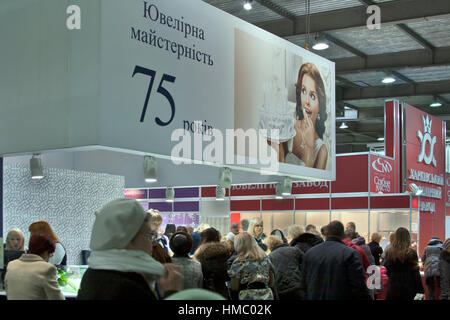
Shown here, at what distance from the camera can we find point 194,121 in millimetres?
5434

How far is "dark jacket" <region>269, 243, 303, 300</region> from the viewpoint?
5492 mm

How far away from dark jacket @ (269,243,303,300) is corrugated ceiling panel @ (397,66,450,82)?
11.1 metres

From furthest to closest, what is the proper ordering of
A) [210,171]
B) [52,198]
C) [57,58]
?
1. [210,171]
2. [52,198]
3. [57,58]

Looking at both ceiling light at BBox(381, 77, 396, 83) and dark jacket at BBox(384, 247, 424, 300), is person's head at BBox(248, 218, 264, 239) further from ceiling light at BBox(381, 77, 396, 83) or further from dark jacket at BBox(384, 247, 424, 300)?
ceiling light at BBox(381, 77, 396, 83)

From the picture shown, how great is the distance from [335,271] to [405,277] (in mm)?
1734

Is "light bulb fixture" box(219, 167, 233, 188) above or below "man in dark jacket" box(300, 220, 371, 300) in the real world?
above

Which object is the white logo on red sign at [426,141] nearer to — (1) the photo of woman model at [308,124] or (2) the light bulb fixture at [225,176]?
(1) the photo of woman model at [308,124]

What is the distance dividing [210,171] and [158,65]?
4538 millimetres

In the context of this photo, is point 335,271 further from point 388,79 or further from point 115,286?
point 388,79

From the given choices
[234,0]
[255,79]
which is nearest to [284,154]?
[255,79]

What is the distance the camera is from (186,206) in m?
17.2

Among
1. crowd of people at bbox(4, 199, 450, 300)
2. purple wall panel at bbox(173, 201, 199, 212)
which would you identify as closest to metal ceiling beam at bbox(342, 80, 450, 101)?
purple wall panel at bbox(173, 201, 199, 212)
